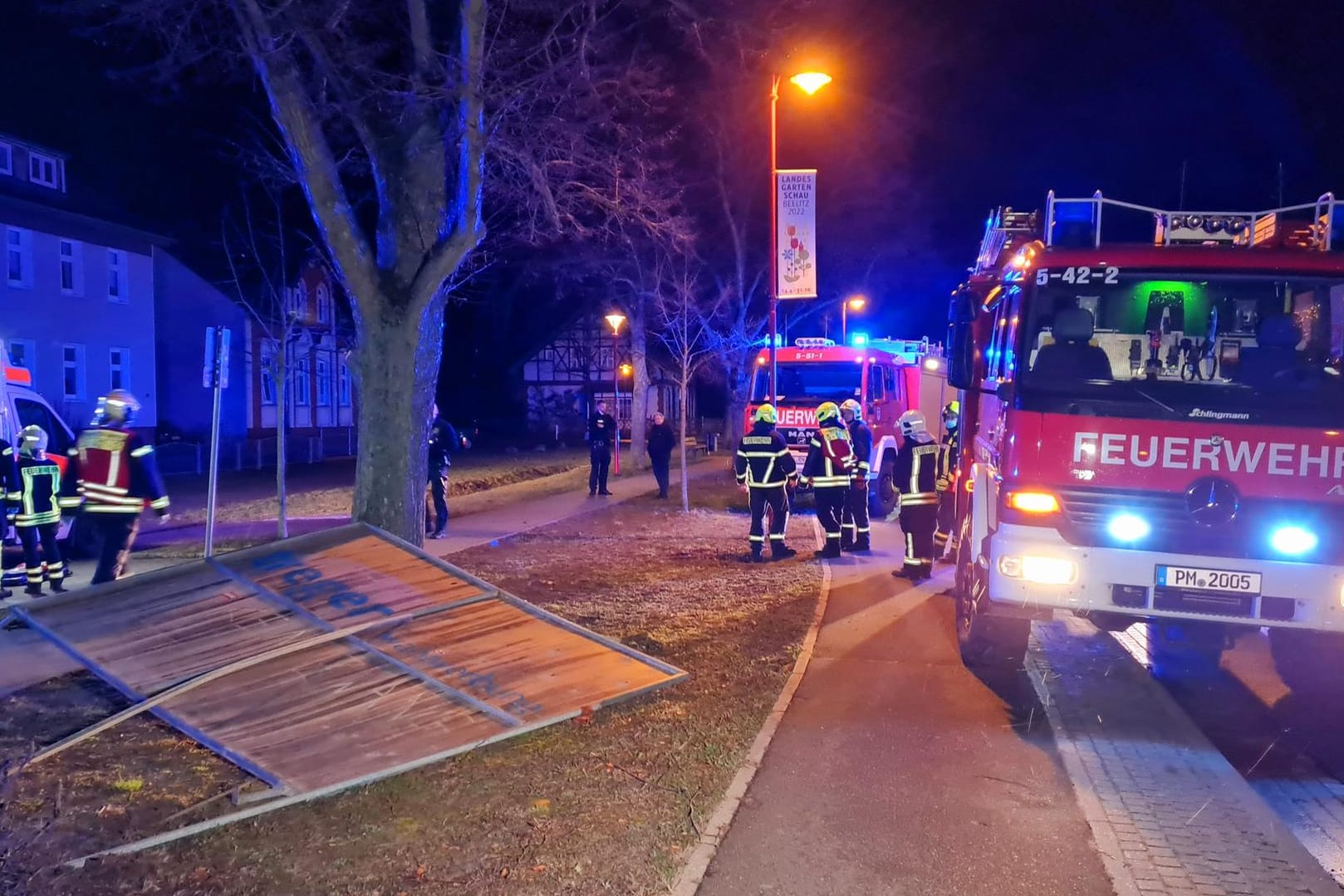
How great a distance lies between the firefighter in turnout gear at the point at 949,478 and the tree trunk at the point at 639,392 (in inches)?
542

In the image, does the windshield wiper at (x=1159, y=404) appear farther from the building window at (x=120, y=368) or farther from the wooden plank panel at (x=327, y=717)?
the building window at (x=120, y=368)

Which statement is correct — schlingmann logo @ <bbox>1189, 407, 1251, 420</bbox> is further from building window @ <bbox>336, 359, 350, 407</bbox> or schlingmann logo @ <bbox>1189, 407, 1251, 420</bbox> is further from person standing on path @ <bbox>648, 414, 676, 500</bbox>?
building window @ <bbox>336, 359, 350, 407</bbox>

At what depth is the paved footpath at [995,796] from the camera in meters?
3.97

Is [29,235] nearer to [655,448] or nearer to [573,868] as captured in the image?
[655,448]

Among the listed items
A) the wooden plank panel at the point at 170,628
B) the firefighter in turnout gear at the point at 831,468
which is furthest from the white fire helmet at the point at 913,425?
the wooden plank panel at the point at 170,628

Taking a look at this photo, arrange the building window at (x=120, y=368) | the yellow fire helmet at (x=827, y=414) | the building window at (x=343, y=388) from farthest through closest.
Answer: the building window at (x=343, y=388), the building window at (x=120, y=368), the yellow fire helmet at (x=827, y=414)

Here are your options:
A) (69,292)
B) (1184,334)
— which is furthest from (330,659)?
(69,292)


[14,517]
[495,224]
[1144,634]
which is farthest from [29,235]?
[1144,634]

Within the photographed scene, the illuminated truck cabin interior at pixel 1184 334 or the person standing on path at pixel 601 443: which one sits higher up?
the illuminated truck cabin interior at pixel 1184 334

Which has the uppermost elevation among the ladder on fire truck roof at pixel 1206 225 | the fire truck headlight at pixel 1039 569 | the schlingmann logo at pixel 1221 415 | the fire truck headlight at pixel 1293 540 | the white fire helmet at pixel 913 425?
the ladder on fire truck roof at pixel 1206 225

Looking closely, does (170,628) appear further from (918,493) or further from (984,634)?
(918,493)

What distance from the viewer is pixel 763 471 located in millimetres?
10914

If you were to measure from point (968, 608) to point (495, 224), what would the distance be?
12.5 meters

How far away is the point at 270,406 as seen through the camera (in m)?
35.2
